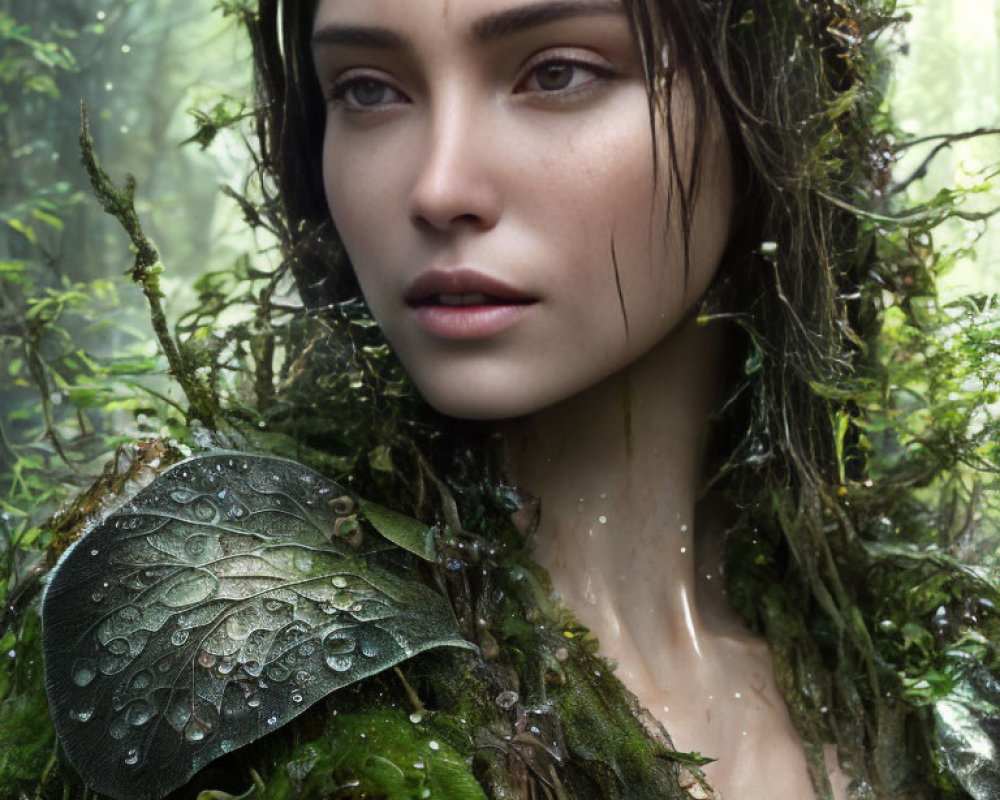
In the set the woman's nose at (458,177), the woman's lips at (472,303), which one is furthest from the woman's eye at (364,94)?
the woman's lips at (472,303)

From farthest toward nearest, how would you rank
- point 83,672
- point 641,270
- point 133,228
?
point 641,270 → point 133,228 → point 83,672

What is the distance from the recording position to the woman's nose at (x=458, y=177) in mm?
1121

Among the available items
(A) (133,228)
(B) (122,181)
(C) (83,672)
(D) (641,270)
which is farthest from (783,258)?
(B) (122,181)

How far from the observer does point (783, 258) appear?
1.40 metres

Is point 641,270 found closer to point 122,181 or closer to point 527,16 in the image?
point 527,16

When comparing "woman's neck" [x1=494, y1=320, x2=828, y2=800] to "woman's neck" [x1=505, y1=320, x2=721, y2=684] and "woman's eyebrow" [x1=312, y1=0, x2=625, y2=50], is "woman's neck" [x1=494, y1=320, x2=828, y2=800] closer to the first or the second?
"woman's neck" [x1=505, y1=320, x2=721, y2=684]

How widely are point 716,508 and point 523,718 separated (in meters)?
0.64

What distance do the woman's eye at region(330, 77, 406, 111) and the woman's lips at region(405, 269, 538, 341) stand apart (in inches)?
8.7

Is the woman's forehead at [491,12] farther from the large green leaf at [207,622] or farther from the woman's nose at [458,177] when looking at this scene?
the large green leaf at [207,622]

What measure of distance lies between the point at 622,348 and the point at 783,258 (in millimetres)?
293

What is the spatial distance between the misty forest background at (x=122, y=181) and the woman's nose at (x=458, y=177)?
1.26 ft

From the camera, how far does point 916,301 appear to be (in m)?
1.76

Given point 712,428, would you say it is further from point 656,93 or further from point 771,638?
point 656,93

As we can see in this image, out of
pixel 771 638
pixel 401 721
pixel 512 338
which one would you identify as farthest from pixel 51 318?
pixel 771 638
